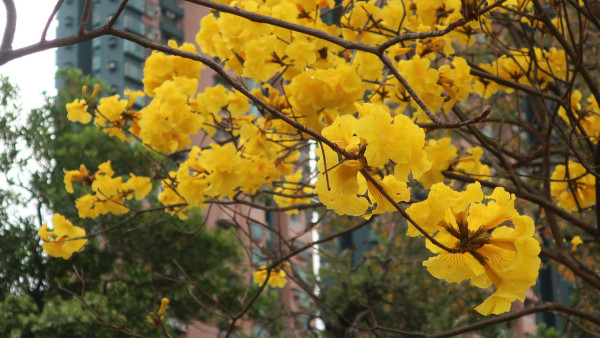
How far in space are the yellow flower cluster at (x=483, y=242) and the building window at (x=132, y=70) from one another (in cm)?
3155

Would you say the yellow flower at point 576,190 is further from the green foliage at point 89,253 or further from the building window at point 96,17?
the building window at point 96,17

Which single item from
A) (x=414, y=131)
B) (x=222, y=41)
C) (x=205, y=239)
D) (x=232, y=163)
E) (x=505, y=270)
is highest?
(x=205, y=239)

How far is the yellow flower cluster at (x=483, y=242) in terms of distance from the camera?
1506 mm

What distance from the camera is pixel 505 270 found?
4.98 ft

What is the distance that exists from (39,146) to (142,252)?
2.51 meters

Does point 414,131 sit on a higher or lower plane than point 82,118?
lower

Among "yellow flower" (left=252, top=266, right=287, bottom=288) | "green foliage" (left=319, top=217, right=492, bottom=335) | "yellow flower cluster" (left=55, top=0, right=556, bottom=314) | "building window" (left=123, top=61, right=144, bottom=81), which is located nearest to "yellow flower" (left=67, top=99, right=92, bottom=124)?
"yellow flower cluster" (left=55, top=0, right=556, bottom=314)

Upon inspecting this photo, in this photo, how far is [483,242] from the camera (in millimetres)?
1529

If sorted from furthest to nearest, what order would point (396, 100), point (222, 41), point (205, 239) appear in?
point (205, 239) < point (222, 41) < point (396, 100)

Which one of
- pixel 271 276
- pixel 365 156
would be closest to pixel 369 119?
pixel 365 156

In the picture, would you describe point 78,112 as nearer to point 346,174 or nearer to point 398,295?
point 346,174

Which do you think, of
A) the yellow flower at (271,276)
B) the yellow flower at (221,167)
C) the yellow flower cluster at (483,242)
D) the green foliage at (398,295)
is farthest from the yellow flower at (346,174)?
the green foliage at (398,295)

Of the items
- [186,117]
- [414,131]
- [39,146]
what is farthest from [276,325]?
[414,131]

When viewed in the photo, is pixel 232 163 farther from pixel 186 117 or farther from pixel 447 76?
pixel 447 76
